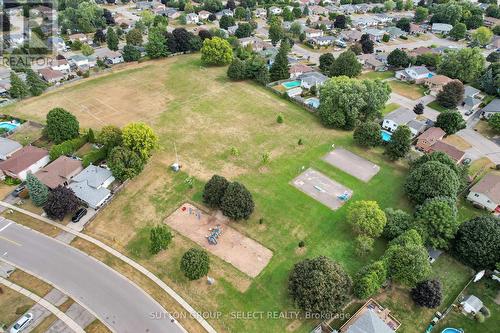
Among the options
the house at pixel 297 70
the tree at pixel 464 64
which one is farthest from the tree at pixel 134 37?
the tree at pixel 464 64

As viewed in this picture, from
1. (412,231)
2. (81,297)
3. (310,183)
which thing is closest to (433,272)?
(412,231)

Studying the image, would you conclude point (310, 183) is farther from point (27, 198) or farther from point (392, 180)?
point (27, 198)

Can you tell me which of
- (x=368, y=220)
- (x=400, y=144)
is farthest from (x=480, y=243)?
(x=400, y=144)

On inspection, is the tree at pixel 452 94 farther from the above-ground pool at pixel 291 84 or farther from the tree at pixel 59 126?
the tree at pixel 59 126

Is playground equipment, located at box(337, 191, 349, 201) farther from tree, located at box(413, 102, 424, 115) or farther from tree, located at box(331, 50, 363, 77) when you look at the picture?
tree, located at box(331, 50, 363, 77)

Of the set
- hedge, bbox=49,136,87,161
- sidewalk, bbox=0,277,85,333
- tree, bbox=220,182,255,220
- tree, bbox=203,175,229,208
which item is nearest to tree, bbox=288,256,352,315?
tree, bbox=220,182,255,220

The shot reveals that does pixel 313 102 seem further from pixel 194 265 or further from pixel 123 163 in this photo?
pixel 194 265

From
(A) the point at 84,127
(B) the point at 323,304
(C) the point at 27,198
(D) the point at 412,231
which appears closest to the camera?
(B) the point at 323,304
